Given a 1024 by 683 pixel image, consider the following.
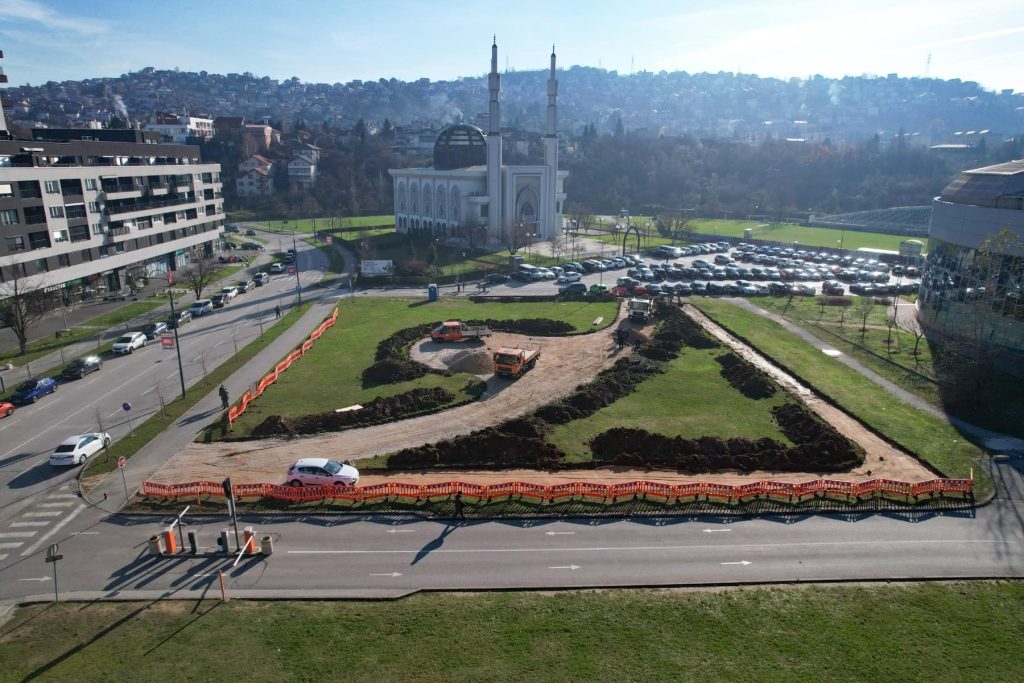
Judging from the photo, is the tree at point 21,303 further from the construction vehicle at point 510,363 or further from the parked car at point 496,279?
the parked car at point 496,279

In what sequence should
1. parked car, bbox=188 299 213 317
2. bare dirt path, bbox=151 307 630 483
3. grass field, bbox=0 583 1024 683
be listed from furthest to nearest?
1. parked car, bbox=188 299 213 317
2. bare dirt path, bbox=151 307 630 483
3. grass field, bbox=0 583 1024 683

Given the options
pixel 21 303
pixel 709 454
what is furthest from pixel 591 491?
pixel 21 303

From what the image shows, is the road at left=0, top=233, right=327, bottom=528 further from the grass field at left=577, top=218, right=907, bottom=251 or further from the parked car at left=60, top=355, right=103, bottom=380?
the grass field at left=577, top=218, right=907, bottom=251

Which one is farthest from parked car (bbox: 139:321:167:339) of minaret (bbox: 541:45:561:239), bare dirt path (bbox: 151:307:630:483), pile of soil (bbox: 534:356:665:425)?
minaret (bbox: 541:45:561:239)

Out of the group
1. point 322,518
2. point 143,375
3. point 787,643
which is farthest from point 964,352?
A: point 143,375

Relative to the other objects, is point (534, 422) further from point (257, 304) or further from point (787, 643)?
point (257, 304)
